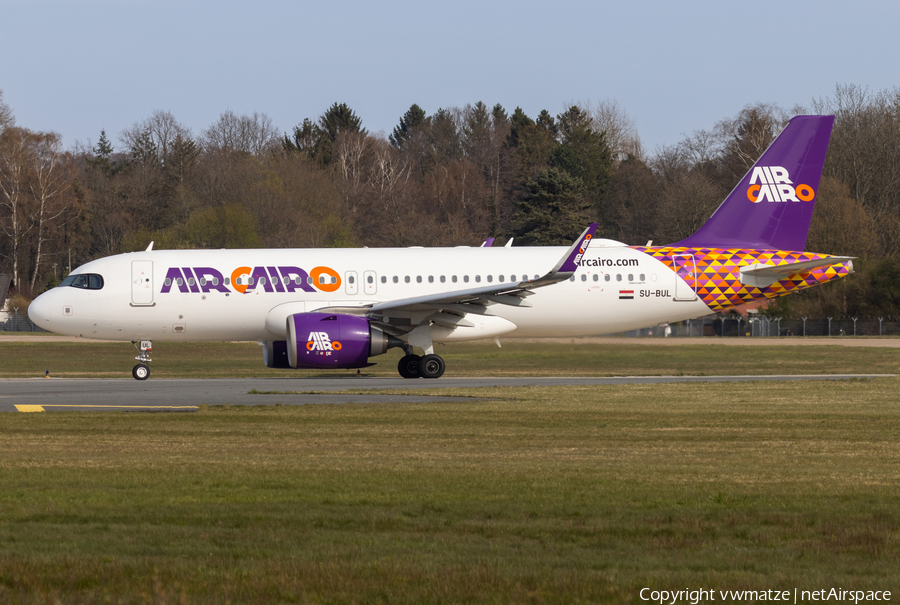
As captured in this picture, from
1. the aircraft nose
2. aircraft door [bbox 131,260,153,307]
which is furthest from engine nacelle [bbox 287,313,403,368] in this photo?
the aircraft nose

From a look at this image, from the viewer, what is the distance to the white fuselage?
81.9ft

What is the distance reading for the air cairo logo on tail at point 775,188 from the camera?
1043 inches

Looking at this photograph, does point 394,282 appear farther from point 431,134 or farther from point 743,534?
point 431,134

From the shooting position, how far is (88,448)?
478 inches

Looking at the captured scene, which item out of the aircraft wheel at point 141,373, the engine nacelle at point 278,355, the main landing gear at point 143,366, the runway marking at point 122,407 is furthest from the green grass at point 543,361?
the runway marking at point 122,407

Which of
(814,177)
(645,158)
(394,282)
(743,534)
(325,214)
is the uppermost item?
(645,158)

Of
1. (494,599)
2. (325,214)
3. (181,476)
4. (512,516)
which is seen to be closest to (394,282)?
(181,476)

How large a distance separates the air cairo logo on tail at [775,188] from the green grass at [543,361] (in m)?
5.21

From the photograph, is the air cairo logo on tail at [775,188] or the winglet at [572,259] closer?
the winglet at [572,259]

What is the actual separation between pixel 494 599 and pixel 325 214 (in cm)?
6557

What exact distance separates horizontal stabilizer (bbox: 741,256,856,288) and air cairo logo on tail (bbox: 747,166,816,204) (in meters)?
2.00

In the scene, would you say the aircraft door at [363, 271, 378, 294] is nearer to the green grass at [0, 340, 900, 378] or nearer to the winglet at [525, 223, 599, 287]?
the green grass at [0, 340, 900, 378]

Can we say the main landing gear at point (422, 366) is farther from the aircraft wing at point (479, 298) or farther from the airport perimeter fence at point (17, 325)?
the airport perimeter fence at point (17, 325)

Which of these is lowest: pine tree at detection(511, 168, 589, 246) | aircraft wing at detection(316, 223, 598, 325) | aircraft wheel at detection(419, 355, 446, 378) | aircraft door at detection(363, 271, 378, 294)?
aircraft wheel at detection(419, 355, 446, 378)
